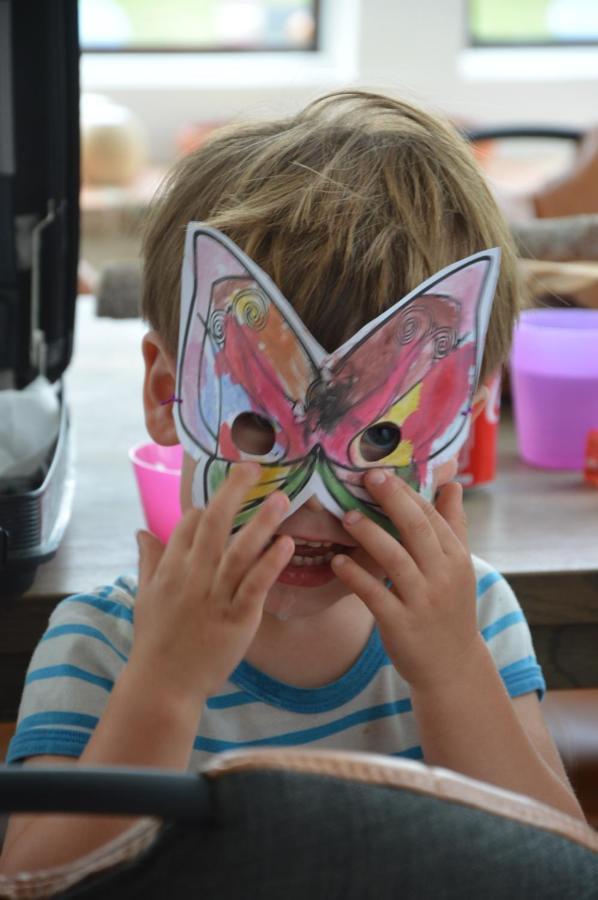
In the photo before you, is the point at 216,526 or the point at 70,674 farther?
the point at 70,674

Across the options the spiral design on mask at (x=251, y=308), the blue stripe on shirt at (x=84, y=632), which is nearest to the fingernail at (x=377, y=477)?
the spiral design on mask at (x=251, y=308)

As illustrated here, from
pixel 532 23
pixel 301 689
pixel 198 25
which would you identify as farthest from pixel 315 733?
pixel 532 23

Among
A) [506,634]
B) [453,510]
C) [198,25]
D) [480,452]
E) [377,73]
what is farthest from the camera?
[198,25]

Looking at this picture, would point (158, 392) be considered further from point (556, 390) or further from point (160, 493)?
point (556, 390)

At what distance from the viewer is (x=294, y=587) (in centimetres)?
83

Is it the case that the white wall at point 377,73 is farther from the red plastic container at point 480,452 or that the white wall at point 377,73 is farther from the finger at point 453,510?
the finger at point 453,510

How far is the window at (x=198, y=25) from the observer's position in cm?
389

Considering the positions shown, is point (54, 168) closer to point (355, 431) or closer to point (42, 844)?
point (355, 431)

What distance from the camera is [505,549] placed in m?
1.02

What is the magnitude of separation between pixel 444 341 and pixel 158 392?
8.0 inches

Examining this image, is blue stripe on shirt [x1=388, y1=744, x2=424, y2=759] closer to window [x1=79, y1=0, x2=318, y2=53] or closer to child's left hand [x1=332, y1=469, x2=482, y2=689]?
child's left hand [x1=332, y1=469, x2=482, y2=689]

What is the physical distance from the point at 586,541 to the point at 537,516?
66mm

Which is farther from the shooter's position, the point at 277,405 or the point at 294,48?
the point at 294,48

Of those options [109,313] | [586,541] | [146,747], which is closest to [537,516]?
[586,541]
